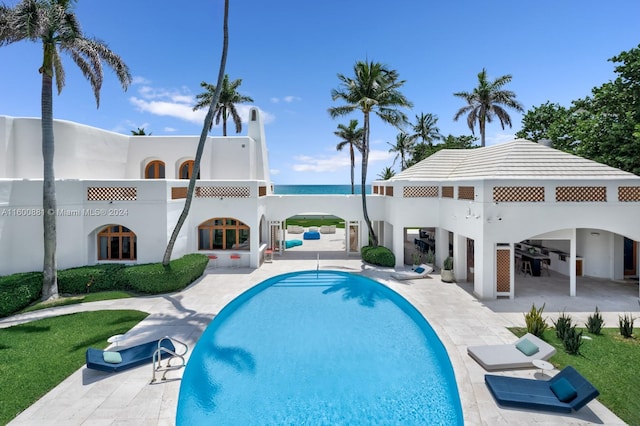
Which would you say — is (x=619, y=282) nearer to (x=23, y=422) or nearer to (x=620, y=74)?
(x=620, y=74)

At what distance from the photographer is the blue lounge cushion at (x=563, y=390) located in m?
6.89

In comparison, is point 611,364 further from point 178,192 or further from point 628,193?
point 178,192

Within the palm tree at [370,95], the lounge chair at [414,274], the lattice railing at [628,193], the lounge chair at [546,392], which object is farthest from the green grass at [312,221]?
the lounge chair at [546,392]

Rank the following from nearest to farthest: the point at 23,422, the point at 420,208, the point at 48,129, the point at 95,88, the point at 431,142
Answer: the point at 23,422 → the point at 48,129 → the point at 95,88 → the point at 420,208 → the point at 431,142

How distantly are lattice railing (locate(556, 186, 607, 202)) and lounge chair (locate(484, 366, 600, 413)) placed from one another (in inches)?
374

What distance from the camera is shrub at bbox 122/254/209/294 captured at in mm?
15078

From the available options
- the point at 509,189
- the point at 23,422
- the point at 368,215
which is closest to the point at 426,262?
the point at 368,215

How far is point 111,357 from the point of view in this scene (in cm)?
857

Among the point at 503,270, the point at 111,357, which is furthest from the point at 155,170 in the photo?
the point at 503,270

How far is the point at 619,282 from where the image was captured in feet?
55.1

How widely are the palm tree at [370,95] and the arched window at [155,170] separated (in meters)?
13.7

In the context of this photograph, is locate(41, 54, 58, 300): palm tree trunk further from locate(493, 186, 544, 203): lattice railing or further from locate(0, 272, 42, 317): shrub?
locate(493, 186, 544, 203): lattice railing

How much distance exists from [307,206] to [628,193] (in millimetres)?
17496

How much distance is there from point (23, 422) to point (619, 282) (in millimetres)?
23550
